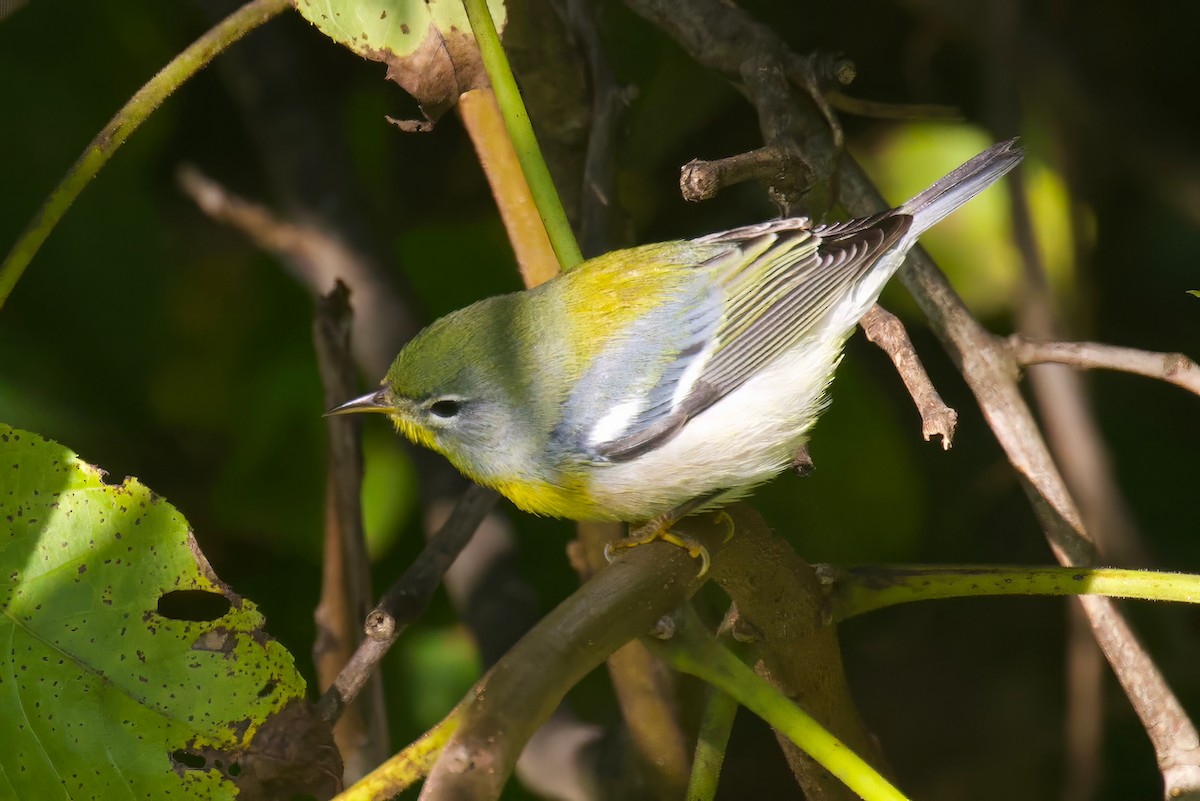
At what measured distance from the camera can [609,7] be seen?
9.32ft

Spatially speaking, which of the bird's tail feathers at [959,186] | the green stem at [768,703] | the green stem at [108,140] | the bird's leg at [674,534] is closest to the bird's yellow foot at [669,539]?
the bird's leg at [674,534]

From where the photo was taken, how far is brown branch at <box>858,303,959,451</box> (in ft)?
4.76

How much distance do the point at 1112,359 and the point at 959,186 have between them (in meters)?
0.52

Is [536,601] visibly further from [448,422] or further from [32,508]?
[32,508]

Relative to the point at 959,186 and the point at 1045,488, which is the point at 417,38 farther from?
the point at 1045,488

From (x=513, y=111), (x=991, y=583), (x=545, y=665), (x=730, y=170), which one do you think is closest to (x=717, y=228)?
(x=513, y=111)

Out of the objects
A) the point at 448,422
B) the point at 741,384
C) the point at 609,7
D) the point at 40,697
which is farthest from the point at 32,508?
the point at 609,7

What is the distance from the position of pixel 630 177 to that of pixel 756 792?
1.61m

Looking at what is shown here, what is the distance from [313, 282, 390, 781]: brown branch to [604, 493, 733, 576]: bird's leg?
570 mm

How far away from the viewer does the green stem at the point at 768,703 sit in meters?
1.22

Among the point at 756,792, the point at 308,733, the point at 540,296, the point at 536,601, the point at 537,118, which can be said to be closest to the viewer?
the point at 308,733

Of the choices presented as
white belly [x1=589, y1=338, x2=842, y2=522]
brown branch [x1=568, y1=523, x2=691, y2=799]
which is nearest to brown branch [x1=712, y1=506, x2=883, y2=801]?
white belly [x1=589, y1=338, x2=842, y2=522]

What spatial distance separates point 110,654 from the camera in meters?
1.44

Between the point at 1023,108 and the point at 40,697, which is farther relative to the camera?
the point at 1023,108
